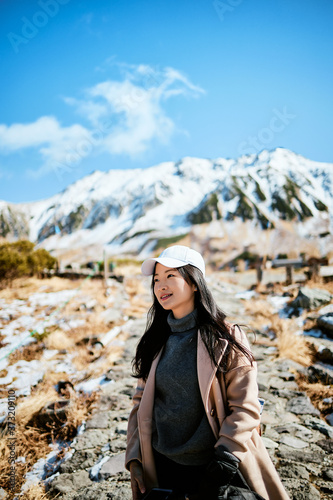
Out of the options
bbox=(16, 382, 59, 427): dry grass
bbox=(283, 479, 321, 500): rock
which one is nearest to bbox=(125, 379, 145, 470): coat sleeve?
bbox=(283, 479, 321, 500): rock

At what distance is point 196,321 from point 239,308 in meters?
8.55

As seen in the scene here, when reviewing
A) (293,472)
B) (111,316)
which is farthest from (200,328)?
(111,316)

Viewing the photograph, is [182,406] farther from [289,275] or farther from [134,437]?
[289,275]

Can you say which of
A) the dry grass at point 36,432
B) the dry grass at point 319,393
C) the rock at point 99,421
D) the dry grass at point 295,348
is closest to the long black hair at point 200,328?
the dry grass at point 36,432

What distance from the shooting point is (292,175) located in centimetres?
9238

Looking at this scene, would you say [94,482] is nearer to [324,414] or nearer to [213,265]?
[324,414]

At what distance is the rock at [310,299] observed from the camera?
7730 millimetres

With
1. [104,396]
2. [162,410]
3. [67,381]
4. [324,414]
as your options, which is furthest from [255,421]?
[67,381]

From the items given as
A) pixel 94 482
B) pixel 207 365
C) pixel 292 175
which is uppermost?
pixel 292 175

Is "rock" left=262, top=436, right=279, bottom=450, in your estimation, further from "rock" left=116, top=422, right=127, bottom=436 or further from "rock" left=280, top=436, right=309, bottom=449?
"rock" left=116, top=422, right=127, bottom=436

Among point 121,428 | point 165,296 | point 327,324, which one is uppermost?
point 165,296

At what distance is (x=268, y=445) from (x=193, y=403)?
6.36ft

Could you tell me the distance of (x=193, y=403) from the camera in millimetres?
1748

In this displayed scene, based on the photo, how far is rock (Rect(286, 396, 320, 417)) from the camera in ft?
12.0
